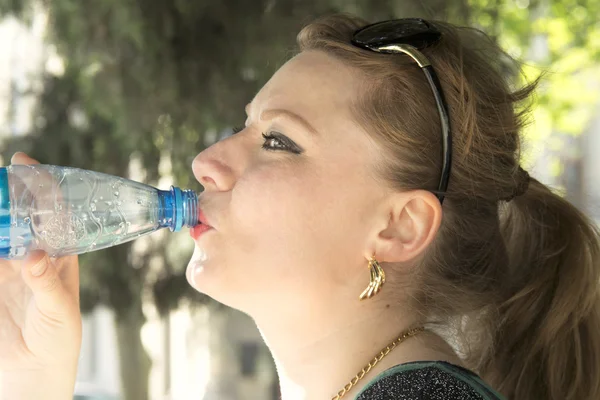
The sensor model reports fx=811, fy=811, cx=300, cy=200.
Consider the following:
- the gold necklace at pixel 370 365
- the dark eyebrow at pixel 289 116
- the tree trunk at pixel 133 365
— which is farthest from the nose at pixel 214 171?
the tree trunk at pixel 133 365

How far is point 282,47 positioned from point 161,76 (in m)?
0.33

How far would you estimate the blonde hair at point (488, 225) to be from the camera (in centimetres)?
145

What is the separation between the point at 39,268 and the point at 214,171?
1.12 ft

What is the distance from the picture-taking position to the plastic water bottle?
1.39 m

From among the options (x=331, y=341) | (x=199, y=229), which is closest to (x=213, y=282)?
(x=199, y=229)

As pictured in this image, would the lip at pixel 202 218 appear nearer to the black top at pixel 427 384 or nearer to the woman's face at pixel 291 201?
the woman's face at pixel 291 201

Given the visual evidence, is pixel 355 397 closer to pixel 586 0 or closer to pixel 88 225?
pixel 88 225

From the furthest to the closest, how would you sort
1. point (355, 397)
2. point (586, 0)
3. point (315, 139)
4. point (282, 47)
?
1. point (586, 0)
2. point (282, 47)
3. point (315, 139)
4. point (355, 397)

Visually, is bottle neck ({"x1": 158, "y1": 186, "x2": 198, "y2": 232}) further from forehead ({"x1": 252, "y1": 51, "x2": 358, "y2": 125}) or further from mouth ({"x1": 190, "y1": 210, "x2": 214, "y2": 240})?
forehead ({"x1": 252, "y1": 51, "x2": 358, "y2": 125})

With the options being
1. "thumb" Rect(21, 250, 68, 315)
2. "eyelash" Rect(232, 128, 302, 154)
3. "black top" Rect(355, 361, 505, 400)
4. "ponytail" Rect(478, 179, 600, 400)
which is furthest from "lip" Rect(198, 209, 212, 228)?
"ponytail" Rect(478, 179, 600, 400)

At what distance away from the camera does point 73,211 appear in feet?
4.78

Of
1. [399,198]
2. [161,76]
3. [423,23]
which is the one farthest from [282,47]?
[399,198]

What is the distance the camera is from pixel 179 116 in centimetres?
223

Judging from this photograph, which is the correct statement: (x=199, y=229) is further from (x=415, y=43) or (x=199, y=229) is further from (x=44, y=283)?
(x=415, y=43)
